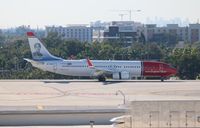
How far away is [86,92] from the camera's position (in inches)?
2517

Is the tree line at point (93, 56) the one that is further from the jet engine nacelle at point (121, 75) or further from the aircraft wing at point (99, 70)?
the aircraft wing at point (99, 70)

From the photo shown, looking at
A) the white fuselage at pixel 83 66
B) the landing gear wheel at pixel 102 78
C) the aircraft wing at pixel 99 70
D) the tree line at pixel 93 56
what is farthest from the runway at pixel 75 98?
the tree line at pixel 93 56

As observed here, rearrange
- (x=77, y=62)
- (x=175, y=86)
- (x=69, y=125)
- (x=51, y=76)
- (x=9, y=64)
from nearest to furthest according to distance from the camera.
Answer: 1. (x=69, y=125)
2. (x=175, y=86)
3. (x=77, y=62)
4. (x=51, y=76)
5. (x=9, y=64)

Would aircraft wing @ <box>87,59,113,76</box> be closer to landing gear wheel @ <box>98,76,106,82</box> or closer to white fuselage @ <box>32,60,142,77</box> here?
white fuselage @ <box>32,60,142,77</box>

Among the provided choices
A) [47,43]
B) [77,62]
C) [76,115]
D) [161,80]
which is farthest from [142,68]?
[47,43]

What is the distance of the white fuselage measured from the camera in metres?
79.1

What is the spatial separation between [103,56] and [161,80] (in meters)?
41.7

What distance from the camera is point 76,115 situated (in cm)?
3916

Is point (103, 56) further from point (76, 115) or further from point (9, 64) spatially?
point (76, 115)

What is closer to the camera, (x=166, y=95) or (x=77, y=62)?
(x=166, y=95)

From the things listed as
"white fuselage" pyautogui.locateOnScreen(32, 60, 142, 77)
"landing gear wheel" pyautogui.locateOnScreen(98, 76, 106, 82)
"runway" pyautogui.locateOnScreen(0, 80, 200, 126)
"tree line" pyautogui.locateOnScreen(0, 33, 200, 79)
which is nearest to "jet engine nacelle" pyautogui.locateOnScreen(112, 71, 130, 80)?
"white fuselage" pyautogui.locateOnScreen(32, 60, 142, 77)

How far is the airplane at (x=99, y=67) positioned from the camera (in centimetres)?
7906

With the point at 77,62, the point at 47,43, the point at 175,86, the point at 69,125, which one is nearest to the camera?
the point at 69,125

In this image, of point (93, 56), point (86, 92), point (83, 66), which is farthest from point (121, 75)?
point (93, 56)
